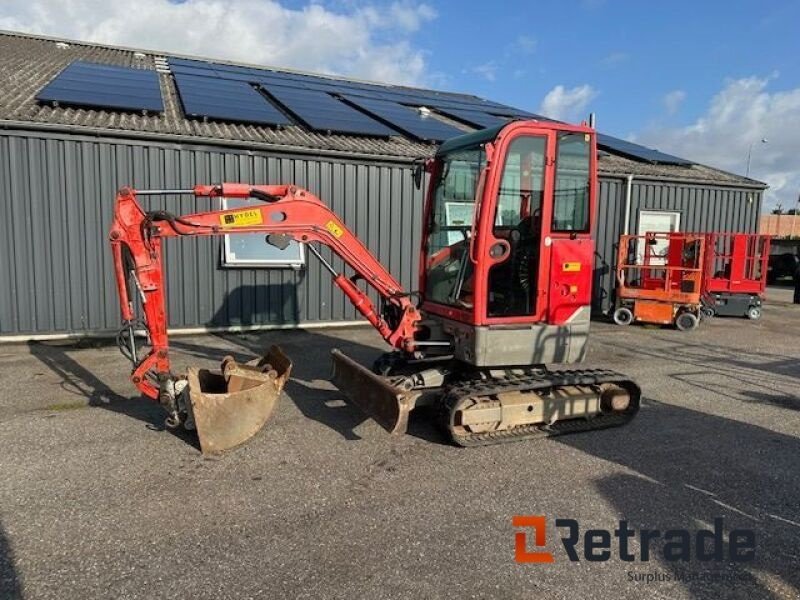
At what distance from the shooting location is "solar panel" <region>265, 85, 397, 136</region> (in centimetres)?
1128

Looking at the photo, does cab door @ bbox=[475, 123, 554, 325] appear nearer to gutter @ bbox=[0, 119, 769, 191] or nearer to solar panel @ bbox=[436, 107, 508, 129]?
gutter @ bbox=[0, 119, 769, 191]

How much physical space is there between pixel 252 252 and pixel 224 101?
3.58 meters

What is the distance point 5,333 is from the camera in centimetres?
874

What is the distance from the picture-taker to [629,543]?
3611 mm

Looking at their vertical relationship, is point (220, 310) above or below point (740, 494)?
above

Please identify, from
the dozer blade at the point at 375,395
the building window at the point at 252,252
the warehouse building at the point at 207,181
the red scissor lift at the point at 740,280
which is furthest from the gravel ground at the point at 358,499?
the red scissor lift at the point at 740,280

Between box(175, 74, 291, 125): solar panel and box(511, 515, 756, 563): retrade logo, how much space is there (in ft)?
29.9

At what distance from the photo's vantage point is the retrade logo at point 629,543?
3465 millimetres

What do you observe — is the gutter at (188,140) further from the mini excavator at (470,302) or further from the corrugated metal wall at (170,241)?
the mini excavator at (470,302)

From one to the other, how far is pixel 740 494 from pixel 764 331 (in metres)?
8.87

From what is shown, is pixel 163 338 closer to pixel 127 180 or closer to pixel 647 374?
pixel 127 180

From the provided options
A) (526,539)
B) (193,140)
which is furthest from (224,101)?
(526,539)

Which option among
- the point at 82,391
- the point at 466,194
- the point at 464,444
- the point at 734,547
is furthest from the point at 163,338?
the point at 734,547

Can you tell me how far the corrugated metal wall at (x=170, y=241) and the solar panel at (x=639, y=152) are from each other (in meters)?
6.59
